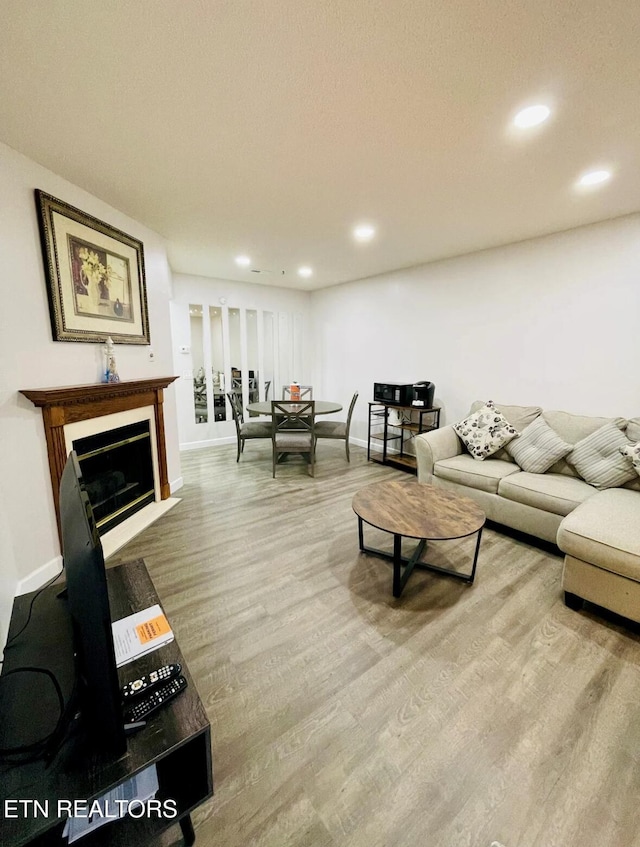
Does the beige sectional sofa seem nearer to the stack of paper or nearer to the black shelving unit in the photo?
the black shelving unit

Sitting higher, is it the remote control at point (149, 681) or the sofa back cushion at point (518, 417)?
the sofa back cushion at point (518, 417)

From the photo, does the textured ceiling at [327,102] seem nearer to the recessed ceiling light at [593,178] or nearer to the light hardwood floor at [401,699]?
the recessed ceiling light at [593,178]

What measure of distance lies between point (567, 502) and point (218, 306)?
4867 mm

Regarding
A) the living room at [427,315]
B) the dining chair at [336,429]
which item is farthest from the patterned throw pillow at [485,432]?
the dining chair at [336,429]

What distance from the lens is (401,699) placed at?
145cm

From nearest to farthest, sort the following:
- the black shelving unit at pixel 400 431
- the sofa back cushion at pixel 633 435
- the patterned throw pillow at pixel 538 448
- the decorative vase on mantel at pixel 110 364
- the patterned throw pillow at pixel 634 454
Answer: the patterned throw pillow at pixel 634 454
the sofa back cushion at pixel 633 435
the decorative vase on mantel at pixel 110 364
the patterned throw pillow at pixel 538 448
the black shelving unit at pixel 400 431

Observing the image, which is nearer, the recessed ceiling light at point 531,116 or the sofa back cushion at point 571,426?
the recessed ceiling light at point 531,116

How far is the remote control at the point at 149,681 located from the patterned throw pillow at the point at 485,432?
2.94 m

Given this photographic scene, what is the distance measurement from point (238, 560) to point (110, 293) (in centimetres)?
231

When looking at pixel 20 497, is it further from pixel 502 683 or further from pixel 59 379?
pixel 502 683

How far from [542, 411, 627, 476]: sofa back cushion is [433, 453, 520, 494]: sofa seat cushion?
0.35m

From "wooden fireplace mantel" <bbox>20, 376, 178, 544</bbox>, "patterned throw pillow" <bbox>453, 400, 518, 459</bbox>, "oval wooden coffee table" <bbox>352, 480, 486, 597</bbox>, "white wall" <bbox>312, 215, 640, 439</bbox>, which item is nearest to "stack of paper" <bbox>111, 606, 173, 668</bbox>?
"oval wooden coffee table" <bbox>352, 480, 486, 597</bbox>

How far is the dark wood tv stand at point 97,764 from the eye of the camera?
710 mm

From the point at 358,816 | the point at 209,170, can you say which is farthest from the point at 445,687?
the point at 209,170
